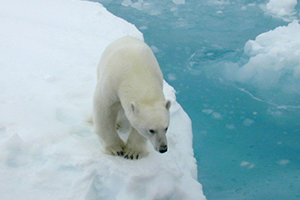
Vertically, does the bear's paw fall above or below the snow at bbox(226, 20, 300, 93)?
above

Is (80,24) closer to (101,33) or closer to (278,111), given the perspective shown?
(101,33)

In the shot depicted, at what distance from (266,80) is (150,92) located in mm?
3916

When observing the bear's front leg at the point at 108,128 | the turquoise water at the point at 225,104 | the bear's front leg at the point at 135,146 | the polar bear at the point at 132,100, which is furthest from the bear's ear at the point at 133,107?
the turquoise water at the point at 225,104

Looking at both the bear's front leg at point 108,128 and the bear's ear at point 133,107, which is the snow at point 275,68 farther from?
the bear's ear at point 133,107

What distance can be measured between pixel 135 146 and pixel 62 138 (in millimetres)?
592

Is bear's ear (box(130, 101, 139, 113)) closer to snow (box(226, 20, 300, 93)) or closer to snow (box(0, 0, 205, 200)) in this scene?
snow (box(0, 0, 205, 200))

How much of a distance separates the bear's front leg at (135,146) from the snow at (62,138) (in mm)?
68

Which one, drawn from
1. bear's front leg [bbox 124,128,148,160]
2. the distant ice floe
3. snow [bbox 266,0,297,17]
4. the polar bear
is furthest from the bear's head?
snow [bbox 266,0,297,17]

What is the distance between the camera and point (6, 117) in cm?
253

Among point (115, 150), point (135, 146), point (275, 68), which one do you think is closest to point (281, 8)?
point (275, 68)

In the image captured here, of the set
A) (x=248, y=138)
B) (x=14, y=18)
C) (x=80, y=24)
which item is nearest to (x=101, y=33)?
(x=80, y=24)

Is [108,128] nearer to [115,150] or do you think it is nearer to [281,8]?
[115,150]

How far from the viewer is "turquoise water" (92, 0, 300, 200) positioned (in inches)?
145

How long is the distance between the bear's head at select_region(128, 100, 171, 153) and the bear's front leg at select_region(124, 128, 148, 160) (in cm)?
43
